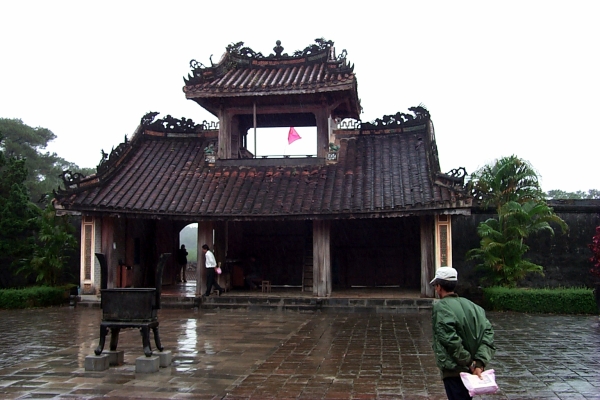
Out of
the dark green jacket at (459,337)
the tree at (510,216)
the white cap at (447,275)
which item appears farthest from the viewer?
the tree at (510,216)

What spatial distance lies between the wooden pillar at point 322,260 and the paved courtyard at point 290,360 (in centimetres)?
206

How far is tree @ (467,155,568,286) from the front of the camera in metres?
14.2

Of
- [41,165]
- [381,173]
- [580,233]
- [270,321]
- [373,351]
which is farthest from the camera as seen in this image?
[41,165]

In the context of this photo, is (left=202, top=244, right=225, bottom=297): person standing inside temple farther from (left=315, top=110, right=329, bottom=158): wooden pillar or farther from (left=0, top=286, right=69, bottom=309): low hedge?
(left=315, top=110, right=329, bottom=158): wooden pillar

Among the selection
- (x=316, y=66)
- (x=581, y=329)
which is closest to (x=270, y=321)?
(x=581, y=329)

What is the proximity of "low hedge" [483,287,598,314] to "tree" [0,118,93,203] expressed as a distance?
28707mm

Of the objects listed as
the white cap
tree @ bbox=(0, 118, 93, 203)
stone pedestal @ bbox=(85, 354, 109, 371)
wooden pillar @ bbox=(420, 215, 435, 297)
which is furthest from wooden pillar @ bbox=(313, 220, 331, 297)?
tree @ bbox=(0, 118, 93, 203)

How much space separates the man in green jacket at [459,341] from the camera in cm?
419

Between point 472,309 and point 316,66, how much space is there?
14.8 m

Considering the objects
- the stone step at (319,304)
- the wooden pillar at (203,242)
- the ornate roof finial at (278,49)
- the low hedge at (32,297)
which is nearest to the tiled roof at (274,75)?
the ornate roof finial at (278,49)

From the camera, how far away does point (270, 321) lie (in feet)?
40.5

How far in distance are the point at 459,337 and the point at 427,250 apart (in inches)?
408

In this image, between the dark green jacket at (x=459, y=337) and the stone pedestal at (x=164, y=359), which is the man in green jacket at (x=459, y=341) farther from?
the stone pedestal at (x=164, y=359)

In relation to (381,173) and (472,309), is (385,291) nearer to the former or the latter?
(381,173)
